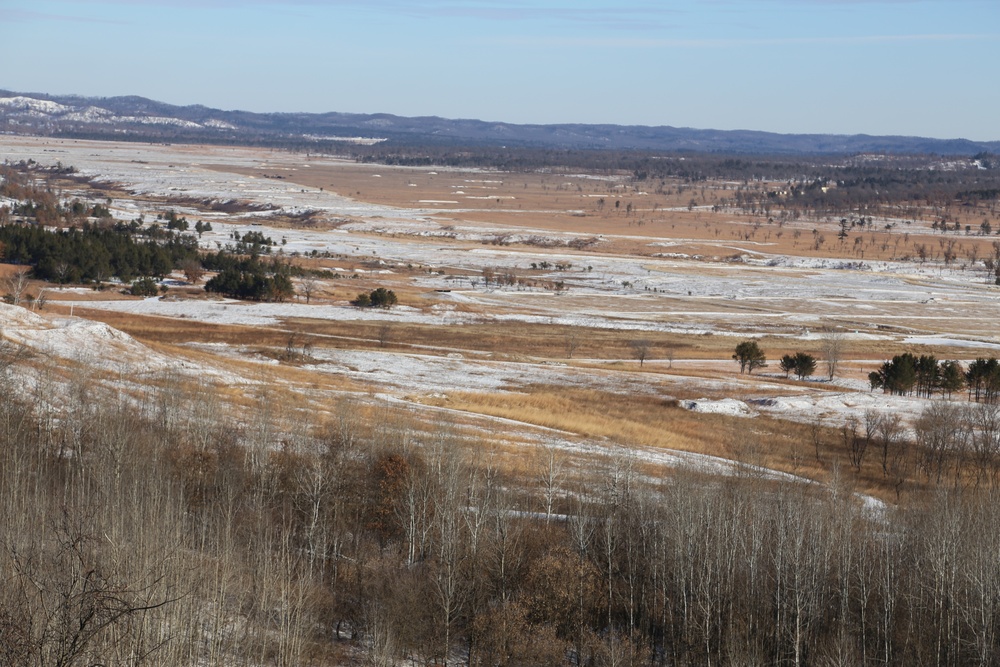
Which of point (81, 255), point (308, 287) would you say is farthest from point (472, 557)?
point (81, 255)

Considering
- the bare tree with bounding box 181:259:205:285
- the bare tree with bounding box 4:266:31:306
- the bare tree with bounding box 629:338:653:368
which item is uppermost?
the bare tree with bounding box 4:266:31:306

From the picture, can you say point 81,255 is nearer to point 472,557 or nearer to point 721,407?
point 721,407

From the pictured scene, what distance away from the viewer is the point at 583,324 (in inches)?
3211

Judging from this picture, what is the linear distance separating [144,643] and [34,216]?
109m

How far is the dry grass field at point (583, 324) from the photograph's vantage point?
4666 cm

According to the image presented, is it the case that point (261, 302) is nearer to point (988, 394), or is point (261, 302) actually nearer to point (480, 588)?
point (988, 394)

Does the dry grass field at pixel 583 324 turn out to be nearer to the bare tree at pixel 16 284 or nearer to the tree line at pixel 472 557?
the bare tree at pixel 16 284

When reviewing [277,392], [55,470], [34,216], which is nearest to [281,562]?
[55,470]

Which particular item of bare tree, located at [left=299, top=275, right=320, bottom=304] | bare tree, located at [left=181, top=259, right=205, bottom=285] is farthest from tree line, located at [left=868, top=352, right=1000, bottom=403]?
bare tree, located at [left=181, top=259, right=205, bottom=285]

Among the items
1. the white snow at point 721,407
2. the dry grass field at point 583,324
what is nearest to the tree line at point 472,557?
the dry grass field at point 583,324

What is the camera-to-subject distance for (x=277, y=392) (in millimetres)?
44156

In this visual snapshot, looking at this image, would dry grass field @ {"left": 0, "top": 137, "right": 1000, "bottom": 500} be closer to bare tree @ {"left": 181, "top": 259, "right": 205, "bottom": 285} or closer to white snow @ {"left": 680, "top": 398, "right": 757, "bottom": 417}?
white snow @ {"left": 680, "top": 398, "right": 757, "bottom": 417}

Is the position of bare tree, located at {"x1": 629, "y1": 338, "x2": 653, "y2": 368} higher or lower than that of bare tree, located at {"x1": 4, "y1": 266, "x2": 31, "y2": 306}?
lower

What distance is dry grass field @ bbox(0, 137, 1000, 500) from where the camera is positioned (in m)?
46.7
